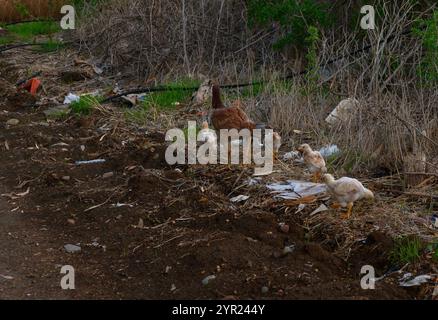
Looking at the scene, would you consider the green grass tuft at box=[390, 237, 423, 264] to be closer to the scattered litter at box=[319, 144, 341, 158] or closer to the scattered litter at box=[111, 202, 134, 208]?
the scattered litter at box=[319, 144, 341, 158]

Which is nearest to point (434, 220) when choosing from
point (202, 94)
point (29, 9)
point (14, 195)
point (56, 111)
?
point (14, 195)

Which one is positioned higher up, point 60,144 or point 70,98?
point 70,98

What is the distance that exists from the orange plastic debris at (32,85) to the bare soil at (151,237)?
8.15ft

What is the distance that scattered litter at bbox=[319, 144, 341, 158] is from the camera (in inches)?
244

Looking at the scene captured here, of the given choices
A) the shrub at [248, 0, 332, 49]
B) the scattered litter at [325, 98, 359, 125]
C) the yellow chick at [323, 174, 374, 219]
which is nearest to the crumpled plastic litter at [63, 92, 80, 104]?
the shrub at [248, 0, 332, 49]

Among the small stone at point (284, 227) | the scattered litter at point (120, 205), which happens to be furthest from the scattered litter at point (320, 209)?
the scattered litter at point (120, 205)

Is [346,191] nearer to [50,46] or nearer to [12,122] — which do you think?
[12,122]

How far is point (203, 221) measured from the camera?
5.13m

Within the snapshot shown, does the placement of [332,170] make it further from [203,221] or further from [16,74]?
[16,74]

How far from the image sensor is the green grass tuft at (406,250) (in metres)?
4.36

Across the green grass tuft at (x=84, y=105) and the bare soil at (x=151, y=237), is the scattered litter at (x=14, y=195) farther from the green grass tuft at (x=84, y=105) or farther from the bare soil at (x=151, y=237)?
the green grass tuft at (x=84, y=105)

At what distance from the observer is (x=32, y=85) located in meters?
9.48

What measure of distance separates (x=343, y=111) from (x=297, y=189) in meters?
1.50

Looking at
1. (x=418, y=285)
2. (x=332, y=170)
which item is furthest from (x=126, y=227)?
(x=418, y=285)
